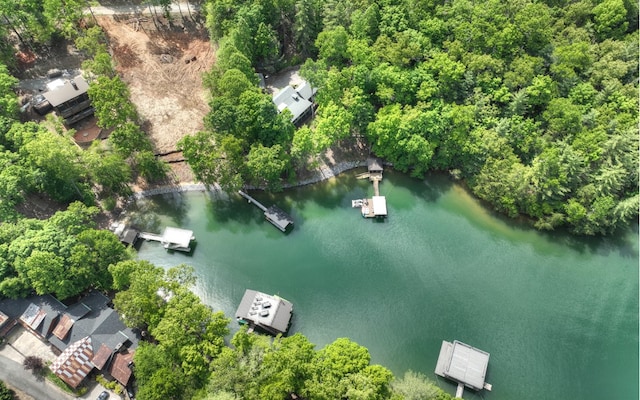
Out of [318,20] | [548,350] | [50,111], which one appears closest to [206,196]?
[50,111]

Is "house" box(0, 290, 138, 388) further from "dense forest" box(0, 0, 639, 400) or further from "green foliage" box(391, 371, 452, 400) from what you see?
"green foliage" box(391, 371, 452, 400)

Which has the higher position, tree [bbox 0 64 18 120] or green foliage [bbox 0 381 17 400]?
tree [bbox 0 64 18 120]

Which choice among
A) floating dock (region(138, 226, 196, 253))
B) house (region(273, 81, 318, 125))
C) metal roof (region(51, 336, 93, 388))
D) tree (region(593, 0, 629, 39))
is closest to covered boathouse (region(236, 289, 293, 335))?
floating dock (region(138, 226, 196, 253))

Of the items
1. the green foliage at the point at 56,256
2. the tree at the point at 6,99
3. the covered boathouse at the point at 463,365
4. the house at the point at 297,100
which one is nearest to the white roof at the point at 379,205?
the house at the point at 297,100

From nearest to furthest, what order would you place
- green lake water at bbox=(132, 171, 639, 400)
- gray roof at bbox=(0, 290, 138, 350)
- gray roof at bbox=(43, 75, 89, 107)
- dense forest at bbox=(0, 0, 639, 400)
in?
dense forest at bbox=(0, 0, 639, 400), gray roof at bbox=(0, 290, 138, 350), green lake water at bbox=(132, 171, 639, 400), gray roof at bbox=(43, 75, 89, 107)

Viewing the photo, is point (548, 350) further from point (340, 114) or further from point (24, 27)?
point (24, 27)

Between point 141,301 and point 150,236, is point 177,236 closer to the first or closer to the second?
point 150,236
